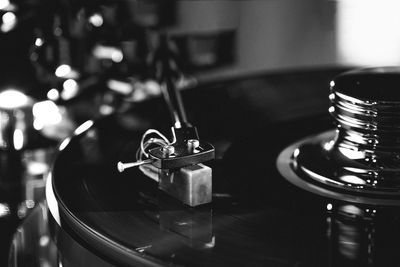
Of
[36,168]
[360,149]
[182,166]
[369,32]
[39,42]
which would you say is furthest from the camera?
[369,32]

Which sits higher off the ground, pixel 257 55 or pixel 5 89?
pixel 5 89

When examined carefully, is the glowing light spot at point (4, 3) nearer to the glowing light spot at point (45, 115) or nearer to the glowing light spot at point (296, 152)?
the glowing light spot at point (45, 115)

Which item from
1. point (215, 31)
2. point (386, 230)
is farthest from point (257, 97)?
point (215, 31)

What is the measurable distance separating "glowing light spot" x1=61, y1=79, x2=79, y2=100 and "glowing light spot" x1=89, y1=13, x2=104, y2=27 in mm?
77

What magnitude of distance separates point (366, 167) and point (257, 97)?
0.32 m

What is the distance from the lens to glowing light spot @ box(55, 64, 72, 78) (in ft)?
2.44

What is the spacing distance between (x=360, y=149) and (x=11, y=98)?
15.6 inches

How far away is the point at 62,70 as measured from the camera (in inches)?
29.5

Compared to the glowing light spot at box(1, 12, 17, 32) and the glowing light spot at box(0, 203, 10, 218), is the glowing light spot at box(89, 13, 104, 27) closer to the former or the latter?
the glowing light spot at box(1, 12, 17, 32)

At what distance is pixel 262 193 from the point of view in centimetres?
56

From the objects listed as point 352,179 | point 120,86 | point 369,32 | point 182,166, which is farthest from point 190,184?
point 369,32

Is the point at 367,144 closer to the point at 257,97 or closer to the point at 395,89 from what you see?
the point at 395,89

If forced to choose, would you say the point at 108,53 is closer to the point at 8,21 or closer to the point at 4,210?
the point at 8,21

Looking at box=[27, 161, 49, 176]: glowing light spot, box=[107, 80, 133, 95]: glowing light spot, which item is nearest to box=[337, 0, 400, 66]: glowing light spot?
box=[107, 80, 133, 95]: glowing light spot
